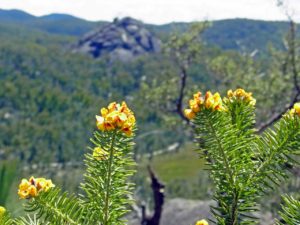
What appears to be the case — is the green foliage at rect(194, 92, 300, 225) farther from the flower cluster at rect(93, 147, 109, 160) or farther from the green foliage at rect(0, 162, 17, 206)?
the green foliage at rect(0, 162, 17, 206)

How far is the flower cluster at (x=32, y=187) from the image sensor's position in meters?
1.50

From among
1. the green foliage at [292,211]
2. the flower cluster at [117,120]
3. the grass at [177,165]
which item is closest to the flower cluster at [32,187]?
the flower cluster at [117,120]

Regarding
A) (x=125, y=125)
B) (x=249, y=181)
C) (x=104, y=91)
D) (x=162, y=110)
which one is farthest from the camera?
(x=104, y=91)

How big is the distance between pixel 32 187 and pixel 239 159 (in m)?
0.63

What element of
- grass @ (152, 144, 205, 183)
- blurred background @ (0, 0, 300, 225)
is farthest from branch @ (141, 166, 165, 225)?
grass @ (152, 144, 205, 183)

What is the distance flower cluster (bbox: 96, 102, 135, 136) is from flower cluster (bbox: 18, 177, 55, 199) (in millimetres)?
253

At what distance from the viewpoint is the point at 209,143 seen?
1599 millimetres

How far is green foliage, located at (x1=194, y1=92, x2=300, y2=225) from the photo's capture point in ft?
5.19

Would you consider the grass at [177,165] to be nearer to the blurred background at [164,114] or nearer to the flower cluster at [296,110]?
the blurred background at [164,114]

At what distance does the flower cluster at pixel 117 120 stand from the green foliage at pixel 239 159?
22 centimetres

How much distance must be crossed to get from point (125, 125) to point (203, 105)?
0.84ft

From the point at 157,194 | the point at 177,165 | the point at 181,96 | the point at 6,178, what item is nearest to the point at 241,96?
the point at 6,178

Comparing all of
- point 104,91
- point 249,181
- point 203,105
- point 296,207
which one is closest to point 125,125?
point 203,105

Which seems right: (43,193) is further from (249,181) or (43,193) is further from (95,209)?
(249,181)
